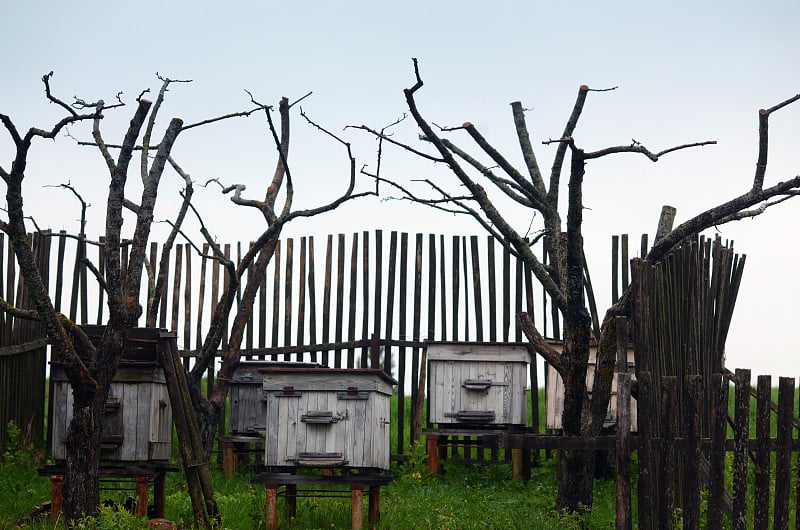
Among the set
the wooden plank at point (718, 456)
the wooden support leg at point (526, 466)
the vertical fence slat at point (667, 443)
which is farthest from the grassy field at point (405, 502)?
the wooden plank at point (718, 456)

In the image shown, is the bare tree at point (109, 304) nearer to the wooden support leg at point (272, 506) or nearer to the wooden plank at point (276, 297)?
the wooden support leg at point (272, 506)

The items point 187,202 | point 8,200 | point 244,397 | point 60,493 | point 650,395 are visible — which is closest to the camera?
point 650,395

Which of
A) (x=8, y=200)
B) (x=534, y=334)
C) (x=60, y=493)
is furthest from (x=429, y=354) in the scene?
(x=8, y=200)

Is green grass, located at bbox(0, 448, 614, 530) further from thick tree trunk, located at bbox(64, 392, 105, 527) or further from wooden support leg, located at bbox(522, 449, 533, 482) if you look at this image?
thick tree trunk, located at bbox(64, 392, 105, 527)

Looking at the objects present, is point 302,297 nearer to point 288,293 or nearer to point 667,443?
point 288,293

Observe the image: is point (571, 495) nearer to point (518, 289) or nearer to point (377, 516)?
point (377, 516)

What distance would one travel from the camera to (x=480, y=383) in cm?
1341

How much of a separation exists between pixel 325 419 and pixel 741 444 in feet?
12.9

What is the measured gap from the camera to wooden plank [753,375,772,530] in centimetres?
785

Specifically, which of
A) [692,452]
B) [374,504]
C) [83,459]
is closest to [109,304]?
[83,459]

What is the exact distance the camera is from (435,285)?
1535cm

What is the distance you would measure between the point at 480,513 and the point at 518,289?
511 cm

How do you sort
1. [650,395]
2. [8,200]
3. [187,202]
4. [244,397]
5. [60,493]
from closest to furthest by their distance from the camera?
1. [650,395]
2. [8,200]
3. [60,493]
4. [187,202]
5. [244,397]

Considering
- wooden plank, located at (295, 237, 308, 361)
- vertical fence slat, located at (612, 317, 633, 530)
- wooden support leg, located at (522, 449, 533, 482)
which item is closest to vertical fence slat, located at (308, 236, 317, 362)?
wooden plank, located at (295, 237, 308, 361)
